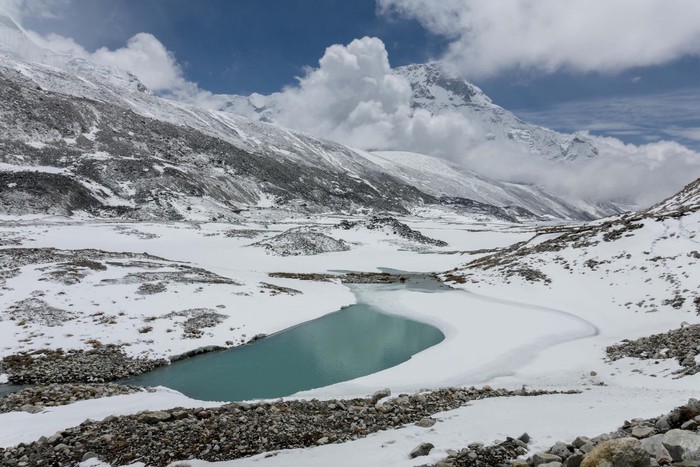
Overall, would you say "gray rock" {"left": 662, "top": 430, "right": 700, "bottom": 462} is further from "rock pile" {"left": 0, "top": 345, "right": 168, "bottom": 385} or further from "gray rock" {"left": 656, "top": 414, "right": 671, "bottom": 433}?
"rock pile" {"left": 0, "top": 345, "right": 168, "bottom": 385}

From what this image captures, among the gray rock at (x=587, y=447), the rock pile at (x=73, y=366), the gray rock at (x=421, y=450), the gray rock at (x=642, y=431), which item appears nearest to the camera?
the gray rock at (x=587, y=447)

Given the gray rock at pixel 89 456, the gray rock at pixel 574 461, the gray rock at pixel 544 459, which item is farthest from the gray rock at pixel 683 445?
the gray rock at pixel 89 456

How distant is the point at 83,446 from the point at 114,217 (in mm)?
132199

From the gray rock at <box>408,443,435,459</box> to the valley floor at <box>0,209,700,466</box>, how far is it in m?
0.25

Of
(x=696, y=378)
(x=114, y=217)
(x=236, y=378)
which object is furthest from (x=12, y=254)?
(x=114, y=217)

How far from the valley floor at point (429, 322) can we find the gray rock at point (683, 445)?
2879 millimetres

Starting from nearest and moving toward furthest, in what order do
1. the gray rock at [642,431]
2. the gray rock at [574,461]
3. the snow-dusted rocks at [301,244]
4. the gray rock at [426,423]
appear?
the gray rock at [574,461] → the gray rock at [642,431] → the gray rock at [426,423] → the snow-dusted rocks at [301,244]

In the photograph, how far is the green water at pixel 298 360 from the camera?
22306 mm

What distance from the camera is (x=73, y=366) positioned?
23.2 m

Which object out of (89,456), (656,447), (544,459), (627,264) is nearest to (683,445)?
(656,447)

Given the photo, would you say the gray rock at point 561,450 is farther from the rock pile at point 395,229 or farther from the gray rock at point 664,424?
the rock pile at point 395,229

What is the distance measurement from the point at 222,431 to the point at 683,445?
12440 mm

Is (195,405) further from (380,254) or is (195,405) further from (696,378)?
(380,254)

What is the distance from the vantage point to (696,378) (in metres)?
15.6
